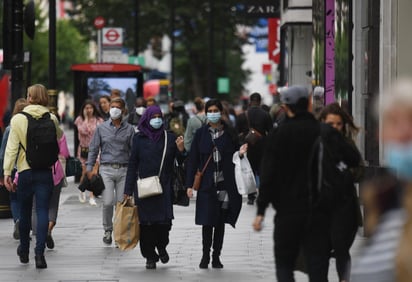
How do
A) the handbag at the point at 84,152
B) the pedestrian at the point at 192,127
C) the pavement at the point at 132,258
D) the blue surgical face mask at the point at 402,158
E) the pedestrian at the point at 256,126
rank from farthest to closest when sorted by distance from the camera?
the handbag at the point at 84,152 → the pedestrian at the point at 192,127 → the pedestrian at the point at 256,126 → the pavement at the point at 132,258 → the blue surgical face mask at the point at 402,158

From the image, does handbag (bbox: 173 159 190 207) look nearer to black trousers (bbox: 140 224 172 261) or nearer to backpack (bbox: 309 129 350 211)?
black trousers (bbox: 140 224 172 261)

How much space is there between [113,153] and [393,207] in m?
10.5

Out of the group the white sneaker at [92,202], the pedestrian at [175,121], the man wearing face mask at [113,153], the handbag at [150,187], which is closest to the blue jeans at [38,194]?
the handbag at [150,187]

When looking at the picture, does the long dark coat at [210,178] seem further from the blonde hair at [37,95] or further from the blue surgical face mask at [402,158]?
the blue surgical face mask at [402,158]

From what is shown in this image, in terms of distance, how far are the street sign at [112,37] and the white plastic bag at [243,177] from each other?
3111cm

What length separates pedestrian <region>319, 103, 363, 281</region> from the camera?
10539mm

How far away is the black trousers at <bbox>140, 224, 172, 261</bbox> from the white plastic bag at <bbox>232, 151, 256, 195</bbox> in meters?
0.92

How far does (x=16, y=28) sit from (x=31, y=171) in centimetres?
685

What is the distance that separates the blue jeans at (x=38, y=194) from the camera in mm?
13777

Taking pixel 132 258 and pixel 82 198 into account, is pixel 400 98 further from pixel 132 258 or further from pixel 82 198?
pixel 82 198

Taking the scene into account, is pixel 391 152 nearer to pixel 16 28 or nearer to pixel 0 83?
pixel 0 83

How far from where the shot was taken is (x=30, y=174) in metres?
13.8

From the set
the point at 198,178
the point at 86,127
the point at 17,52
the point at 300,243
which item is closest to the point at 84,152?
the point at 86,127

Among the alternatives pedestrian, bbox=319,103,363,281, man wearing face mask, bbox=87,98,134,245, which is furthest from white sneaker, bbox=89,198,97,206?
pedestrian, bbox=319,103,363,281
